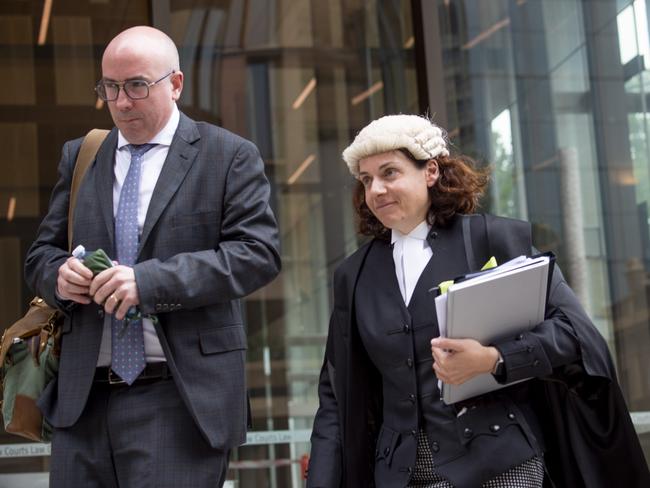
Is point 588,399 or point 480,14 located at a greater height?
point 480,14

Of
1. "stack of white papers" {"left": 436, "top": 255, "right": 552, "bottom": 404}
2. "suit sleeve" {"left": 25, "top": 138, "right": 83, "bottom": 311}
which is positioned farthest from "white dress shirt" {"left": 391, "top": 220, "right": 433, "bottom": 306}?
"suit sleeve" {"left": 25, "top": 138, "right": 83, "bottom": 311}

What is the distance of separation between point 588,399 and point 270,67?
4.46 meters

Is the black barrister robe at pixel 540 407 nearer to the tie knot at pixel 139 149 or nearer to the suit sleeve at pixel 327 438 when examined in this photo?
the suit sleeve at pixel 327 438

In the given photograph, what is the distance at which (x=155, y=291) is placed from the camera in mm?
3455

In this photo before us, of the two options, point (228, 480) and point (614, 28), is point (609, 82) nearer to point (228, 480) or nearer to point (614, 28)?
point (614, 28)

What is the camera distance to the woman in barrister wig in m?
3.41

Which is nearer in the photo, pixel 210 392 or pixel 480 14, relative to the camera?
pixel 210 392

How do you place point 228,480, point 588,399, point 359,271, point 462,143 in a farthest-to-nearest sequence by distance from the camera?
point 462,143 → point 228,480 → point 359,271 → point 588,399

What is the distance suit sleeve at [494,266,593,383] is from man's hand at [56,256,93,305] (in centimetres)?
122

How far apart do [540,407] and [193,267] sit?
1134 millimetres

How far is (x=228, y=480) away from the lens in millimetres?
6742

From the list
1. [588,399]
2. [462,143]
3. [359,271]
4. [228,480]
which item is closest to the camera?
[588,399]

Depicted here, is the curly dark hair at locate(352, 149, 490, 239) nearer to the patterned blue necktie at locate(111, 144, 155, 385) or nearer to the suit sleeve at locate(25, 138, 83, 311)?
the patterned blue necktie at locate(111, 144, 155, 385)

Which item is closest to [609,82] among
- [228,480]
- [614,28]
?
[614,28]
